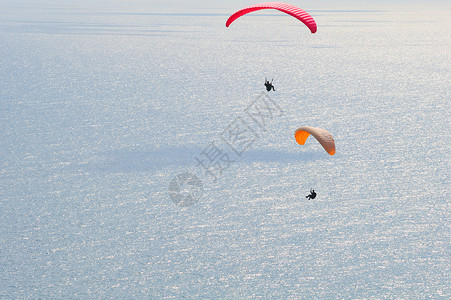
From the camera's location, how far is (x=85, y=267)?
1820cm

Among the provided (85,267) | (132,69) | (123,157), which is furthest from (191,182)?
(132,69)

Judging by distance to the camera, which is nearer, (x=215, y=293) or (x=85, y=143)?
(x=215, y=293)

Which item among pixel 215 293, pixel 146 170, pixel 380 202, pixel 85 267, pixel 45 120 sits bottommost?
pixel 215 293

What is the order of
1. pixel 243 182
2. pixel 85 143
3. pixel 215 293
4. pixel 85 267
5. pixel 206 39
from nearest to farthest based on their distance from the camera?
pixel 215 293, pixel 85 267, pixel 243 182, pixel 85 143, pixel 206 39

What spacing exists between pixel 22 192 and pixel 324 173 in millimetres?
14598

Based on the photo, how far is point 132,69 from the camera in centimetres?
6781

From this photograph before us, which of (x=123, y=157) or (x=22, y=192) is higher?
(x=123, y=157)

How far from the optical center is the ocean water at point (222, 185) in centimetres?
1775

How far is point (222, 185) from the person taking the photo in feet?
87.0

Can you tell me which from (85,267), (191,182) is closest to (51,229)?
(85,267)

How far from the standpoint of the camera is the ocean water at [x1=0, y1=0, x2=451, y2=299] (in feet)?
58.2

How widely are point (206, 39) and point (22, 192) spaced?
74.9 m

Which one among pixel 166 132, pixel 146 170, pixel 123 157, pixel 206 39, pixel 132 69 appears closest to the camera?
pixel 146 170

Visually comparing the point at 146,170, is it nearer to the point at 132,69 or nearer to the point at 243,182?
the point at 243,182
